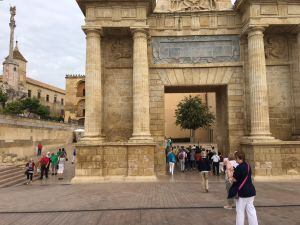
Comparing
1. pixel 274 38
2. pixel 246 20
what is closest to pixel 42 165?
pixel 246 20

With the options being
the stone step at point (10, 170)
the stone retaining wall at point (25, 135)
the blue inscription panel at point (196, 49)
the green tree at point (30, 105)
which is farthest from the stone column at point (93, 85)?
the green tree at point (30, 105)

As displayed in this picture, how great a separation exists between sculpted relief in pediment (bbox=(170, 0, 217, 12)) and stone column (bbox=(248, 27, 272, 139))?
2.80 meters

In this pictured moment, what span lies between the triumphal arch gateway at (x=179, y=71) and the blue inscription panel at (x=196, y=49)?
5 cm

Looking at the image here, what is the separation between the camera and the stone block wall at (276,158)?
1197 cm

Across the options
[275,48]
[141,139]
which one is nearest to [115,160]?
[141,139]

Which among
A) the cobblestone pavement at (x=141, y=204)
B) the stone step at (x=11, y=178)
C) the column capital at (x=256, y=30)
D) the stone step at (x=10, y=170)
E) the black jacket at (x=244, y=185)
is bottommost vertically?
the stone step at (x=11, y=178)

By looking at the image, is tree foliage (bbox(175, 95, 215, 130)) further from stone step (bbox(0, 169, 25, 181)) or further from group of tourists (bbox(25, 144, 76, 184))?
stone step (bbox(0, 169, 25, 181))

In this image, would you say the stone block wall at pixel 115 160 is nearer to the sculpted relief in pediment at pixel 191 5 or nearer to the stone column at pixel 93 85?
the stone column at pixel 93 85

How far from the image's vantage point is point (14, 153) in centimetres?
2034

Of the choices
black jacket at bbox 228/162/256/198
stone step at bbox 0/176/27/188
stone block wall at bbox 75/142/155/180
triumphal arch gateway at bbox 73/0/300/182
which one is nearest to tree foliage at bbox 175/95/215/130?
triumphal arch gateway at bbox 73/0/300/182

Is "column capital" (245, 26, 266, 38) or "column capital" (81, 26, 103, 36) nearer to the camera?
"column capital" (245, 26, 266, 38)

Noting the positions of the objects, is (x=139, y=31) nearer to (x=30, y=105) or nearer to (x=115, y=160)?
(x=115, y=160)

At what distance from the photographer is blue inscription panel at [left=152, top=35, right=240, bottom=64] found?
14336mm

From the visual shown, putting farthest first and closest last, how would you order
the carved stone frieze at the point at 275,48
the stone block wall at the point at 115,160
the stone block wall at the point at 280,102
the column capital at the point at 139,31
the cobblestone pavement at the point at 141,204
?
the carved stone frieze at the point at 275,48 < the stone block wall at the point at 280,102 < the column capital at the point at 139,31 < the stone block wall at the point at 115,160 < the cobblestone pavement at the point at 141,204
